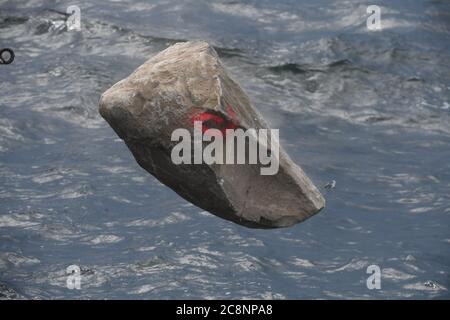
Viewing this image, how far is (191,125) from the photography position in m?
5.81

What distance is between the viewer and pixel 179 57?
6.08m

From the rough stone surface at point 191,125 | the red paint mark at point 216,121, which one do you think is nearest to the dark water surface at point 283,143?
the rough stone surface at point 191,125

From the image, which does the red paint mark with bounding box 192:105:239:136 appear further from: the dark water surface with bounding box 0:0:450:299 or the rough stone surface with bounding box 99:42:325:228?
the dark water surface with bounding box 0:0:450:299

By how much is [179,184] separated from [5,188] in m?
5.31

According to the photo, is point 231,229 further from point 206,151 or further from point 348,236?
point 206,151

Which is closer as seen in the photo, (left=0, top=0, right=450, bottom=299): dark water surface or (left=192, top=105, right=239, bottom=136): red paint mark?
(left=192, top=105, right=239, bottom=136): red paint mark

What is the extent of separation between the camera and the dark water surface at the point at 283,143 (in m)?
9.85

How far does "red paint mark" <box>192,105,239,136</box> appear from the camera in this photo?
5.81 meters

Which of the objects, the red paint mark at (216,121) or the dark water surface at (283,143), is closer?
the red paint mark at (216,121)

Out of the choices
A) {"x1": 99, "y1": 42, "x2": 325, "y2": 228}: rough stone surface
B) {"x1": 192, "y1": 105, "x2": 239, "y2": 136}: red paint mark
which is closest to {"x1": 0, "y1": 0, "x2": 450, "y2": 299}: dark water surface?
{"x1": 99, "y1": 42, "x2": 325, "y2": 228}: rough stone surface

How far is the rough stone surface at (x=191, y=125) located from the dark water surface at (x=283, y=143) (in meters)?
3.35

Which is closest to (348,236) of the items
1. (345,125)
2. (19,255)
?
(345,125)

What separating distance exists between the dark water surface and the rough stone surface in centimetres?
335

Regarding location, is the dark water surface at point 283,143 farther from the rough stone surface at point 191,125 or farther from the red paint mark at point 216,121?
the red paint mark at point 216,121
